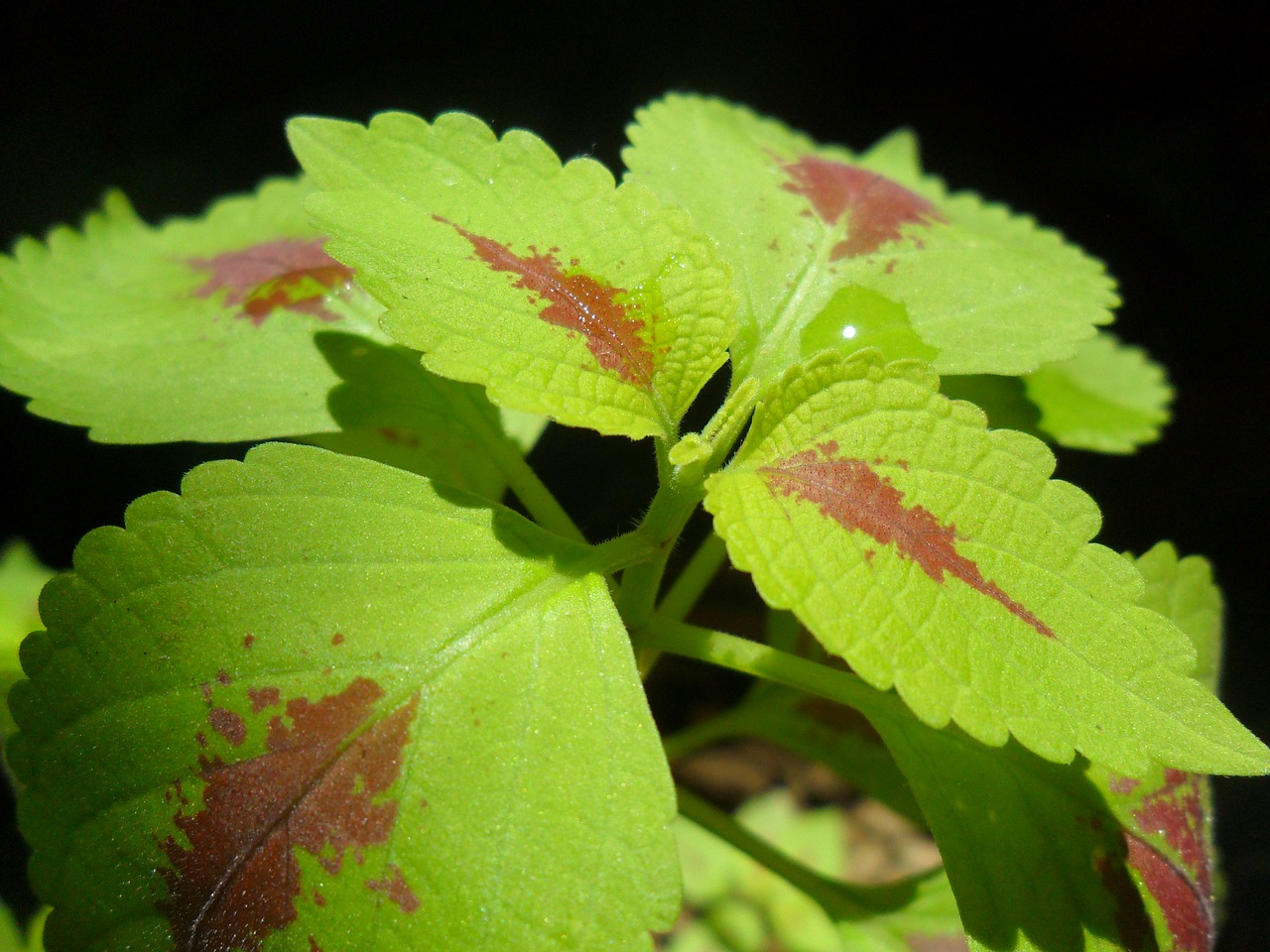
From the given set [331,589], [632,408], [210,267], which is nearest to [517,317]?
[632,408]

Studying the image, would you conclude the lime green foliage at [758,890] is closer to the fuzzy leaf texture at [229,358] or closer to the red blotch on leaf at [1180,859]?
the red blotch on leaf at [1180,859]

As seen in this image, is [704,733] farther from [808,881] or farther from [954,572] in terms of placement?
[954,572]

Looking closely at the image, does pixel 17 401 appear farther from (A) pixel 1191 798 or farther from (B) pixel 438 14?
(A) pixel 1191 798

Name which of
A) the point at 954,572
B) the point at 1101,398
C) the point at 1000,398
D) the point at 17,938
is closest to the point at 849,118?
the point at 1101,398

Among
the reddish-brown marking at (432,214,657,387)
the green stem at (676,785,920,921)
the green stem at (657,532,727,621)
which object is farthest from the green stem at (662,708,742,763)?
the reddish-brown marking at (432,214,657,387)

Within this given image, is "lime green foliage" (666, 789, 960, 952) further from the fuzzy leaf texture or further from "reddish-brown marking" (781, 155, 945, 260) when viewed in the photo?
"reddish-brown marking" (781, 155, 945, 260)

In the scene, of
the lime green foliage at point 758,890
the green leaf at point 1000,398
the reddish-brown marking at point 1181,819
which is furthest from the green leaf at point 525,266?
the lime green foliage at point 758,890
